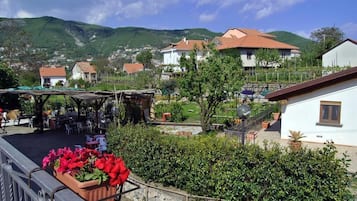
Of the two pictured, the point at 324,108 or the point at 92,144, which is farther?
the point at 324,108

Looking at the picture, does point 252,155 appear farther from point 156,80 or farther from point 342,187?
point 156,80

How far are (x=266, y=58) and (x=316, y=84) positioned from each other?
34063 millimetres

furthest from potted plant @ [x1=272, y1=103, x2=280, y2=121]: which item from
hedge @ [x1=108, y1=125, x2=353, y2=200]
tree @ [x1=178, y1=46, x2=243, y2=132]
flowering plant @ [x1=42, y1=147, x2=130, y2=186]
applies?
flowering plant @ [x1=42, y1=147, x2=130, y2=186]

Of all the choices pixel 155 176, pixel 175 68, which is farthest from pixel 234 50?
pixel 155 176

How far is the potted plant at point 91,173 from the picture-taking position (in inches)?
107

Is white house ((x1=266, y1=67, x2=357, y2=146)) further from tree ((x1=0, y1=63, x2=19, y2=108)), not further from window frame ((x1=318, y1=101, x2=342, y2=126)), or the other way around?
tree ((x1=0, y1=63, x2=19, y2=108))

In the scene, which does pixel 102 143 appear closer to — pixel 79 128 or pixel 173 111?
pixel 79 128

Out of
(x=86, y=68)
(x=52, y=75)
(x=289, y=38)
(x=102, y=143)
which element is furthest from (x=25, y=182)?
(x=289, y=38)

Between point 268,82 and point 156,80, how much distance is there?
1630cm

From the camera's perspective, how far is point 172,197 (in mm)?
8828

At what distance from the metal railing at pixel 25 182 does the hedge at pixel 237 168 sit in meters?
6.40

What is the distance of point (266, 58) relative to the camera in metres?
47.6

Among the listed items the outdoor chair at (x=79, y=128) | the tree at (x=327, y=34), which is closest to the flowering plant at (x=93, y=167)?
the outdoor chair at (x=79, y=128)

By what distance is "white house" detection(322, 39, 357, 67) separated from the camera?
3944cm
